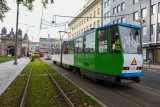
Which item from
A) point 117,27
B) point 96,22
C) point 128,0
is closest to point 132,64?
point 117,27

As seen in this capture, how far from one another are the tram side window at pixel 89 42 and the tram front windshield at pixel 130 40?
232 centimetres

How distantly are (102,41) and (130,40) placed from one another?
1480mm

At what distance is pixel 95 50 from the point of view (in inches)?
495

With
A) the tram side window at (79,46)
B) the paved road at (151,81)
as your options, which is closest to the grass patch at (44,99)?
the paved road at (151,81)

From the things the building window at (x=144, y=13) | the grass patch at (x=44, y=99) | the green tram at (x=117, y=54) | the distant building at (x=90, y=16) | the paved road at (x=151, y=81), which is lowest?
the grass patch at (x=44, y=99)

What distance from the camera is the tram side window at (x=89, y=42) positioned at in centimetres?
1305

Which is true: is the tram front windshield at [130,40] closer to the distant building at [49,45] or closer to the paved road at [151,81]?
the paved road at [151,81]

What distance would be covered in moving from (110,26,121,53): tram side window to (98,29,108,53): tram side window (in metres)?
0.45

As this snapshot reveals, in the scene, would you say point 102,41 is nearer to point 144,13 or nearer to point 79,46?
point 79,46

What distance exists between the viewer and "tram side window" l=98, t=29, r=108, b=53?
11666mm

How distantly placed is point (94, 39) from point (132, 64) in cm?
282

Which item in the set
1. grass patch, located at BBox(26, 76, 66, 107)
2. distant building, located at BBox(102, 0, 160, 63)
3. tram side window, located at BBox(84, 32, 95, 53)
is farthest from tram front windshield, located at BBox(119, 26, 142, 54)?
distant building, located at BBox(102, 0, 160, 63)

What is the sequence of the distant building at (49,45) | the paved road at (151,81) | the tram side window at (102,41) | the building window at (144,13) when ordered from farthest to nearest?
1. the distant building at (49,45)
2. the building window at (144,13)
3. the paved road at (151,81)
4. the tram side window at (102,41)

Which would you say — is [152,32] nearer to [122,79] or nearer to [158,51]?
[158,51]
